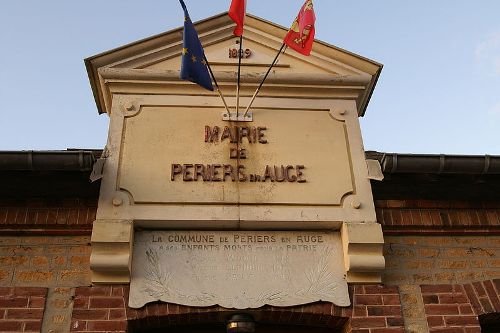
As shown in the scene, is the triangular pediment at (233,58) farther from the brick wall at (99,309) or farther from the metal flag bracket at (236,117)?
the brick wall at (99,309)

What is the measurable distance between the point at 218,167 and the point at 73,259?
146cm

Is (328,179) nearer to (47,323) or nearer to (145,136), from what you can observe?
(145,136)

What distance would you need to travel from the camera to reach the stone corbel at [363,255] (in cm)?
455

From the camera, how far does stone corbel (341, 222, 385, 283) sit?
455 cm

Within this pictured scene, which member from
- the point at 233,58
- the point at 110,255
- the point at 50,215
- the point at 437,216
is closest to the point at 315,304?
A: the point at 437,216

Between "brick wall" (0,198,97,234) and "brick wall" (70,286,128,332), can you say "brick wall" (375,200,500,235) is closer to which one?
"brick wall" (70,286,128,332)

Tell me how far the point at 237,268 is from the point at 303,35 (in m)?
2.30

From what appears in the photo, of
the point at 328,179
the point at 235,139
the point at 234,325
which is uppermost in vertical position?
the point at 235,139

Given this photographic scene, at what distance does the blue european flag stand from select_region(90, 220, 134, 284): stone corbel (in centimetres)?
142

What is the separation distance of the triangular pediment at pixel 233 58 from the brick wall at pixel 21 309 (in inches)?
84.8

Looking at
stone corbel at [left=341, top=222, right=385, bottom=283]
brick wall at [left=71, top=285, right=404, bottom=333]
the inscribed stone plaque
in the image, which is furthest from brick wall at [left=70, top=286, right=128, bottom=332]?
stone corbel at [left=341, top=222, right=385, bottom=283]

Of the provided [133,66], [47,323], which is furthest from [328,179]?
[47,323]

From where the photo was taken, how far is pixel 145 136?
5.14 m

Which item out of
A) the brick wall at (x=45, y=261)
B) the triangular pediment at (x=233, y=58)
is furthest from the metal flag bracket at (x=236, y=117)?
the brick wall at (x=45, y=261)
